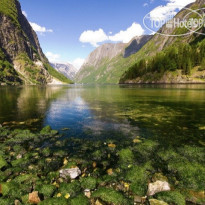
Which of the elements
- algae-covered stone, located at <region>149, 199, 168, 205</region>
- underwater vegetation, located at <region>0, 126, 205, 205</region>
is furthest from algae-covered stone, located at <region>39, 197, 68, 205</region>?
algae-covered stone, located at <region>149, 199, 168, 205</region>

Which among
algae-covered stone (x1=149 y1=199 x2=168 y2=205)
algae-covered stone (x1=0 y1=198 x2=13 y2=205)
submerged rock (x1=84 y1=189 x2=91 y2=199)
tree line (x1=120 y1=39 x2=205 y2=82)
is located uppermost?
tree line (x1=120 y1=39 x2=205 y2=82)

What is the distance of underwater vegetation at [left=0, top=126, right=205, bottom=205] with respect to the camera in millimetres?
8633

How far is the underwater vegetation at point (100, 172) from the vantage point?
863cm

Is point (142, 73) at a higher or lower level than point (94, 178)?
higher

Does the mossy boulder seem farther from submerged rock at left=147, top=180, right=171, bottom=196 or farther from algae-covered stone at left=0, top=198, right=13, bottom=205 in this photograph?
algae-covered stone at left=0, top=198, right=13, bottom=205

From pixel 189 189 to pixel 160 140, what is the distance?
719 centimetres

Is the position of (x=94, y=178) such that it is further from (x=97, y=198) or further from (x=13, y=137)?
(x=13, y=137)

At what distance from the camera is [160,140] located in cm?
1625

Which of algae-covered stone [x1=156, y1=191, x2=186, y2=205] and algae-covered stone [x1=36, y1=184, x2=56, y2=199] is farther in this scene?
algae-covered stone [x1=36, y1=184, x2=56, y2=199]

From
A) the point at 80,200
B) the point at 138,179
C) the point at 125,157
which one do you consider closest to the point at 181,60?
the point at 125,157

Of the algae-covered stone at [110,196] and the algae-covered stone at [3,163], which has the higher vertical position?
the algae-covered stone at [3,163]

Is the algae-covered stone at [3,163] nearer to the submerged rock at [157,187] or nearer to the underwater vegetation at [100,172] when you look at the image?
the underwater vegetation at [100,172]

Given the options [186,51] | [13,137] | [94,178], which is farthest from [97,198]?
[186,51]

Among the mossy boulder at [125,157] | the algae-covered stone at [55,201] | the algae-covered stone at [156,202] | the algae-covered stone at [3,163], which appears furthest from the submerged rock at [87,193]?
the algae-covered stone at [3,163]
